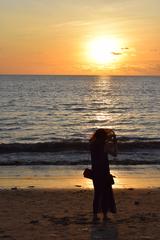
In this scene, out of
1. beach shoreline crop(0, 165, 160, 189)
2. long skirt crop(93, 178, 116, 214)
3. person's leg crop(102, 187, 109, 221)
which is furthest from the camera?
beach shoreline crop(0, 165, 160, 189)

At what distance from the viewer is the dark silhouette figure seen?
929 cm

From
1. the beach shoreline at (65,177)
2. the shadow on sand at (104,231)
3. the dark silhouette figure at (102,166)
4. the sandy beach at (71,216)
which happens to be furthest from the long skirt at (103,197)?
the beach shoreline at (65,177)

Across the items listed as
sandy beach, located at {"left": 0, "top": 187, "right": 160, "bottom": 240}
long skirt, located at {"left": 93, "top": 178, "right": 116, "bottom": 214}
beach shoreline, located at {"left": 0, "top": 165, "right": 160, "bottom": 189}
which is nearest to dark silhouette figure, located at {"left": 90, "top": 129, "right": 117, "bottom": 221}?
long skirt, located at {"left": 93, "top": 178, "right": 116, "bottom": 214}

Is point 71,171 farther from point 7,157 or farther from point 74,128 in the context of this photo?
point 74,128

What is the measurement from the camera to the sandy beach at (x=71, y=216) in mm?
8625

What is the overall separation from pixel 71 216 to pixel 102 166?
56.0 inches

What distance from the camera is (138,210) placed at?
10.7 metres

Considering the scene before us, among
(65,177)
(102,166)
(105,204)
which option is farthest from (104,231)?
(65,177)

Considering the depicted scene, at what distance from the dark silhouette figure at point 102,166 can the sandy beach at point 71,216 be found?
1.10ft

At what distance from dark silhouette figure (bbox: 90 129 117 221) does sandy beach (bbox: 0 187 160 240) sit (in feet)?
1.10

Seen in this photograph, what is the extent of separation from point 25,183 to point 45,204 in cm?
386

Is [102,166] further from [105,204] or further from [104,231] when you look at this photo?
[104,231]

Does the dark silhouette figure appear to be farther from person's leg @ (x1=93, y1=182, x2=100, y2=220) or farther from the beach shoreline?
the beach shoreline

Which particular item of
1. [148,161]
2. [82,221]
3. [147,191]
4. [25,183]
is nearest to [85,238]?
[82,221]
